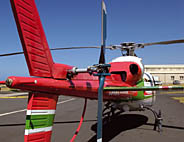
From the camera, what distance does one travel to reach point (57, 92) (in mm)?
3734

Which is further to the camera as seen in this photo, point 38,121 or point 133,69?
point 133,69

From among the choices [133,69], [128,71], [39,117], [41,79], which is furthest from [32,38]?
[133,69]

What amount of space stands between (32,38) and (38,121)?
162 centimetres

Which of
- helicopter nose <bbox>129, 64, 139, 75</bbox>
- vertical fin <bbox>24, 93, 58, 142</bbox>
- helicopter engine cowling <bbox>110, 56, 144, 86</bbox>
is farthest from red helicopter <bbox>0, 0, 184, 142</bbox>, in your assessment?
helicopter nose <bbox>129, 64, 139, 75</bbox>

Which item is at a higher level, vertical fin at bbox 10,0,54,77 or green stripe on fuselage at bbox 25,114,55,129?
vertical fin at bbox 10,0,54,77

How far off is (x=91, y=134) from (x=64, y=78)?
3.32 m

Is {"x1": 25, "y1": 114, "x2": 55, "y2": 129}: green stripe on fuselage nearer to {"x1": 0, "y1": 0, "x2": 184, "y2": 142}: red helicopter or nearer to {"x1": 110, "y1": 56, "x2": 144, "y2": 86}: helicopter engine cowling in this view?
{"x1": 0, "y1": 0, "x2": 184, "y2": 142}: red helicopter

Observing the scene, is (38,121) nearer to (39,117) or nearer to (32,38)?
(39,117)

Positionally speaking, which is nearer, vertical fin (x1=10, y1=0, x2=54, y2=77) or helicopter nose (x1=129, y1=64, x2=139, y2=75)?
vertical fin (x1=10, y1=0, x2=54, y2=77)

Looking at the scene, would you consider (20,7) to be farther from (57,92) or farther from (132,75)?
(132,75)

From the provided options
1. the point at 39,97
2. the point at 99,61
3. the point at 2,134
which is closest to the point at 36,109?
the point at 39,97

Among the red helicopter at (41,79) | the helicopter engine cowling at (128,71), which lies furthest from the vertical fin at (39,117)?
the helicopter engine cowling at (128,71)

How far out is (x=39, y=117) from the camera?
3.38 meters

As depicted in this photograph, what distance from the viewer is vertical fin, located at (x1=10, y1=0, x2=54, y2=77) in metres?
2.95
